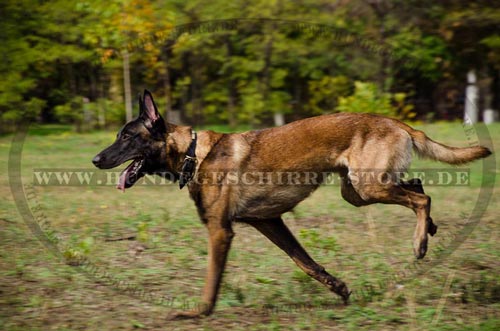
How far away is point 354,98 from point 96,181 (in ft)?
23.4

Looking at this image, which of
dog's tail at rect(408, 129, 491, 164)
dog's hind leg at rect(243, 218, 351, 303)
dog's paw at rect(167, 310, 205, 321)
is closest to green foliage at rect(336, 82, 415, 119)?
dog's tail at rect(408, 129, 491, 164)

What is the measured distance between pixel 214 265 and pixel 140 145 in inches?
42.5

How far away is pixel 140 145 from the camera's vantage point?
4672 millimetres

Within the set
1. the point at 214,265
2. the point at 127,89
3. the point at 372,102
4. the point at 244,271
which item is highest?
the point at 127,89

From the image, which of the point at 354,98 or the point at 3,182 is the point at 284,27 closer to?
the point at 354,98

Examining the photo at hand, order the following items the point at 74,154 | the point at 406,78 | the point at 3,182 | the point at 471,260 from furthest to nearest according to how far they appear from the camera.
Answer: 1. the point at 406,78
2. the point at 74,154
3. the point at 3,182
4. the point at 471,260

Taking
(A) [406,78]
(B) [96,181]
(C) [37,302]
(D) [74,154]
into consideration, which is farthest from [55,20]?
(C) [37,302]

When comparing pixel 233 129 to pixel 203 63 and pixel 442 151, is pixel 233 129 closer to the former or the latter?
pixel 203 63

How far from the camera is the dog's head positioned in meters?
4.68

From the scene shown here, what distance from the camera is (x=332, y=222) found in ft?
24.0

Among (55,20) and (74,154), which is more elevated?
(55,20)

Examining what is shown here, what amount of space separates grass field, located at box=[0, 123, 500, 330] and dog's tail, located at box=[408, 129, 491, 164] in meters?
1.03

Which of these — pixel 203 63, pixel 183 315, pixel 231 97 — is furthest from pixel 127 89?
pixel 183 315

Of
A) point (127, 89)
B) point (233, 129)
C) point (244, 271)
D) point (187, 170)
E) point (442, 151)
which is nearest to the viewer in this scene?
point (187, 170)
